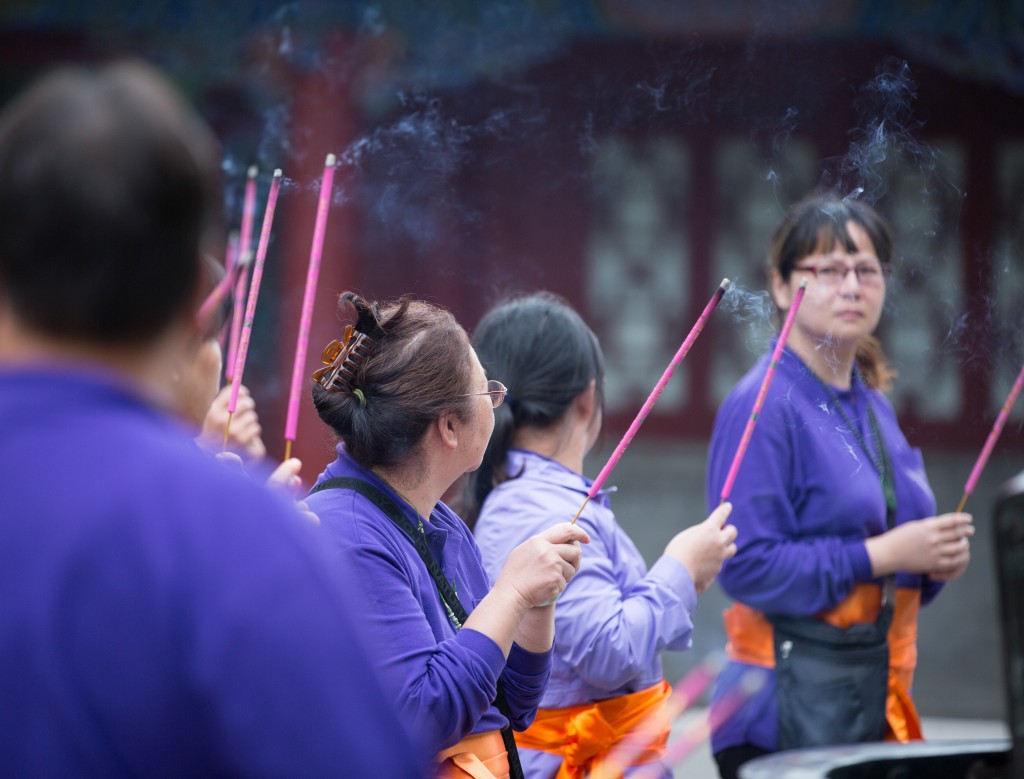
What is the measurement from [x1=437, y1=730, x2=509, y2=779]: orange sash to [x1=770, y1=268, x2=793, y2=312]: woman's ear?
1.33 metres

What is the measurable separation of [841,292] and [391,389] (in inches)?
49.1

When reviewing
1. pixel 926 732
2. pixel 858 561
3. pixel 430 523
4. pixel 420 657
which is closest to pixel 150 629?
pixel 420 657

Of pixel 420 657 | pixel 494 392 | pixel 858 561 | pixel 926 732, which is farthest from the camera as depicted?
pixel 926 732

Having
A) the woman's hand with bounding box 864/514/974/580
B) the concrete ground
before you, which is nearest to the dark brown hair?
the woman's hand with bounding box 864/514/974/580

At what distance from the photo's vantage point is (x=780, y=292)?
2.87 meters

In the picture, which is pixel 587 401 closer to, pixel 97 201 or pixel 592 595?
pixel 592 595

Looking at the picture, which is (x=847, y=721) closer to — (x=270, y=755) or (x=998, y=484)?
(x=270, y=755)

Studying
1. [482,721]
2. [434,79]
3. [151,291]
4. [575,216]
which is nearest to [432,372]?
[482,721]

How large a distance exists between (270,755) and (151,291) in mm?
321

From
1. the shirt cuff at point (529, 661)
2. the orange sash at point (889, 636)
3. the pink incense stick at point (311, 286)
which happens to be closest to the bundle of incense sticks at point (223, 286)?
the pink incense stick at point (311, 286)

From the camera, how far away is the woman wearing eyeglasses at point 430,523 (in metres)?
1.74

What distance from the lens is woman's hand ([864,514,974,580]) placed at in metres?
2.62

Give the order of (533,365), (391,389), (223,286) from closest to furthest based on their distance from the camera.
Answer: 1. (391,389)
2. (223,286)
3. (533,365)

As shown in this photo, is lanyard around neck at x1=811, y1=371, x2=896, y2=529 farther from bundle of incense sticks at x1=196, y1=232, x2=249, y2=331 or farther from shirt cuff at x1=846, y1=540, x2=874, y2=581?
bundle of incense sticks at x1=196, y1=232, x2=249, y2=331
